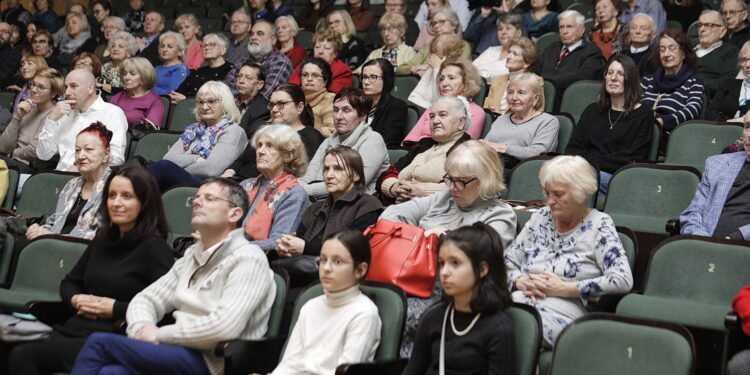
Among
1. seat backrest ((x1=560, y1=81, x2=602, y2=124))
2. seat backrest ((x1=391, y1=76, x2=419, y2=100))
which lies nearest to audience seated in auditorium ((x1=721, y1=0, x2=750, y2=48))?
seat backrest ((x1=560, y1=81, x2=602, y2=124))

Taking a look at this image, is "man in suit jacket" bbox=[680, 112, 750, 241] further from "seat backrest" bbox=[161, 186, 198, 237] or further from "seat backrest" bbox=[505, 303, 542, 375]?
"seat backrest" bbox=[161, 186, 198, 237]

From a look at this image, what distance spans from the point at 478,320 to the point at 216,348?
87 cm

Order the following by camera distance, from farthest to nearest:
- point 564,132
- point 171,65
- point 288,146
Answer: point 171,65, point 564,132, point 288,146

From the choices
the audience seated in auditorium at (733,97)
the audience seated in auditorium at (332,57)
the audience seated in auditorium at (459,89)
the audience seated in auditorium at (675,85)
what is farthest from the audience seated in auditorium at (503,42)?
the audience seated in auditorium at (733,97)

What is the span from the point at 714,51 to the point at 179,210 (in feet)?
11.5

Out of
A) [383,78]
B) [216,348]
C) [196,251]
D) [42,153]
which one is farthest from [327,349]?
[42,153]

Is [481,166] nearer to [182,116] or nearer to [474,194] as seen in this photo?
[474,194]

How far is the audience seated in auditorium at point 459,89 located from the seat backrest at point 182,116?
169 cm

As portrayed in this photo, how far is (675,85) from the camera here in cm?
543

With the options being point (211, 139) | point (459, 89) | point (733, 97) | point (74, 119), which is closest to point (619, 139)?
point (733, 97)

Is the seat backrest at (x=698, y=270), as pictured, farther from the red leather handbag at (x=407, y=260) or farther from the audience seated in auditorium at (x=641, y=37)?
the audience seated in auditorium at (x=641, y=37)

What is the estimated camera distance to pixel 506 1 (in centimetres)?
742

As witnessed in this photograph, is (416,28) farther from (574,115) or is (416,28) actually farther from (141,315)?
(141,315)

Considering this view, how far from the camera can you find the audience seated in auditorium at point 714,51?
5.95m
